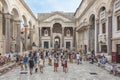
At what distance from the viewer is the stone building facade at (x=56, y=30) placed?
5028 centimetres

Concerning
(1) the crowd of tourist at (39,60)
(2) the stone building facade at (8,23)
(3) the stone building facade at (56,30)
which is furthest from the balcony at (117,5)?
(3) the stone building facade at (56,30)

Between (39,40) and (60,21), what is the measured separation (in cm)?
773

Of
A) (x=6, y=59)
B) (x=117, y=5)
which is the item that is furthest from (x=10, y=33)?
(x=117, y=5)

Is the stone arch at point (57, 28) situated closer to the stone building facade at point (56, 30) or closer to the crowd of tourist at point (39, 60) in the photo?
the stone building facade at point (56, 30)

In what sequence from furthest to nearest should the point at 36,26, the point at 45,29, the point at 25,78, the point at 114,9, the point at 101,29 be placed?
the point at 45,29, the point at 36,26, the point at 101,29, the point at 114,9, the point at 25,78

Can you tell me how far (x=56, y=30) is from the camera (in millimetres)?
53781

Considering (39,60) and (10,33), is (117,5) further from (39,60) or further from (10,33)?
(10,33)

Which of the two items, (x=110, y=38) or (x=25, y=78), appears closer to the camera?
(x=25, y=78)

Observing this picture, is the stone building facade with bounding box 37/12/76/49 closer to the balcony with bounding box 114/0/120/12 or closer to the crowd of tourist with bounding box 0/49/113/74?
the crowd of tourist with bounding box 0/49/113/74

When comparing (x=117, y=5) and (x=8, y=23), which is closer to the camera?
(x=117, y=5)

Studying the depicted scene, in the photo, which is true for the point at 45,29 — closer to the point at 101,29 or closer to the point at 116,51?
the point at 101,29

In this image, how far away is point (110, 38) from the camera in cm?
2020

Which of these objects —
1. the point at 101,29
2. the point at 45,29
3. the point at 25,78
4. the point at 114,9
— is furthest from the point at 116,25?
the point at 45,29

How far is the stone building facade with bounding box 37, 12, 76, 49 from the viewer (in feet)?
165
